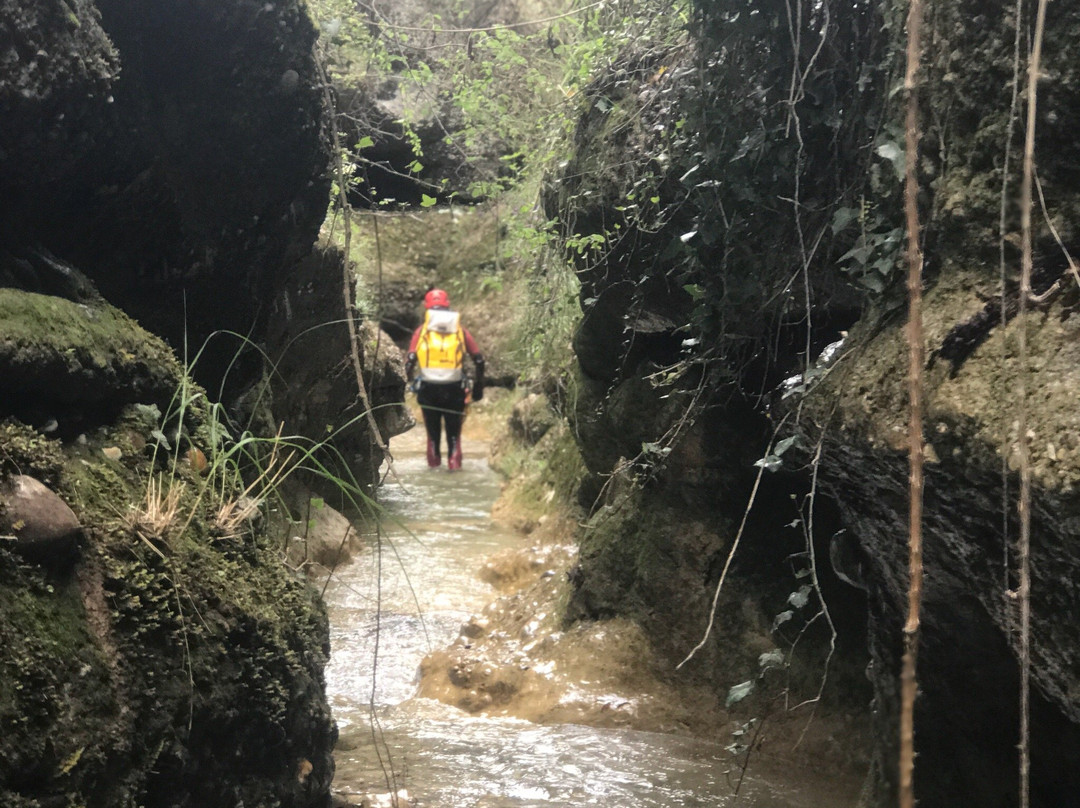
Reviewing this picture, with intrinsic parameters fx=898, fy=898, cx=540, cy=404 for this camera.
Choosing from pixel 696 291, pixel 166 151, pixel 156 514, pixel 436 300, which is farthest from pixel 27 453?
pixel 436 300

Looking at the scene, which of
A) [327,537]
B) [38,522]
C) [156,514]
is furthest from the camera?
[327,537]

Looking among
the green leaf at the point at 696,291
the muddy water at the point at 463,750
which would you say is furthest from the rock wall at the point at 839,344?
the muddy water at the point at 463,750

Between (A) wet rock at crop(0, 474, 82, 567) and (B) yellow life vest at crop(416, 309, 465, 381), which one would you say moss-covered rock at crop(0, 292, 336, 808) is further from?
(B) yellow life vest at crop(416, 309, 465, 381)

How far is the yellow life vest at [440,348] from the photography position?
381 inches

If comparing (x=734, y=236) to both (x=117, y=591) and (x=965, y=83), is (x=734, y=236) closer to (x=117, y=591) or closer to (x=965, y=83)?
(x=965, y=83)

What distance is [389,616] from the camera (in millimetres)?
5859

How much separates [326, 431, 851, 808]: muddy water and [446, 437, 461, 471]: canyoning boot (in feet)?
15.2

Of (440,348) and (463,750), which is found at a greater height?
(440,348)

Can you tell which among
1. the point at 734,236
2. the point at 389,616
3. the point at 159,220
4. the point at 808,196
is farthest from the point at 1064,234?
the point at 389,616

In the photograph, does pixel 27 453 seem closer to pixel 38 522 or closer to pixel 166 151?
pixel 38 522

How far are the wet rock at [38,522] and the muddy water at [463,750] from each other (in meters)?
0.74

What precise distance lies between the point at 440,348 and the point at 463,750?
6.38 m

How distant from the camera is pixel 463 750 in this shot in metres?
3.79

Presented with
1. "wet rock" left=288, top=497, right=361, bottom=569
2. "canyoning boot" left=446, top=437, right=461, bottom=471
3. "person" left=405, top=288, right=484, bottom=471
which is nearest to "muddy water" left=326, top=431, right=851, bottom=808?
"wet rock" left=288, top=497, right=361, bottom=569
